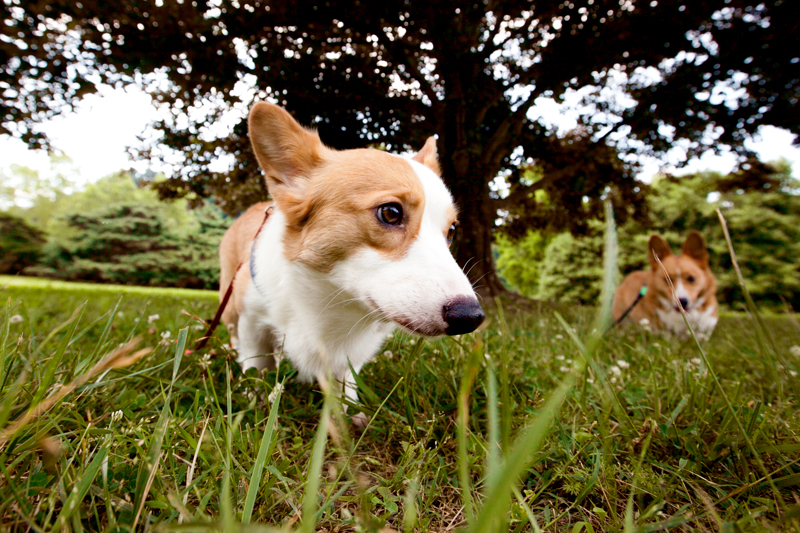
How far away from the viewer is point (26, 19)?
5320 mm

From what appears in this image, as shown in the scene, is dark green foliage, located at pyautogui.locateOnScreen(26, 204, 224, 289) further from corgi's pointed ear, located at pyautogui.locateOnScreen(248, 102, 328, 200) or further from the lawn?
the lawn

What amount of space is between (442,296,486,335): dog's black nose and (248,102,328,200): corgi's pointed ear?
42.4 inches

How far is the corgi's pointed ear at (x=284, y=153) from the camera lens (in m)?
1.90

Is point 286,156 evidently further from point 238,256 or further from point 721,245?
point 721,245

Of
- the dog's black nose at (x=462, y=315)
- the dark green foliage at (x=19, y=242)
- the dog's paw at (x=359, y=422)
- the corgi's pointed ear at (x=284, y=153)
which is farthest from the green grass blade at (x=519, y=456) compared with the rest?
the dark green foliage at (x=19, y=242)

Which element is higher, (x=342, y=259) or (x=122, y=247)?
(x=342, y=259)

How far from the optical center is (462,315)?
1.24 meters

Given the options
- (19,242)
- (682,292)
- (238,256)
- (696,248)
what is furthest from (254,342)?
(19,242)

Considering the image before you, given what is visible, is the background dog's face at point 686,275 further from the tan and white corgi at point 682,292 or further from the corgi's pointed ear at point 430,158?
the corgi's pointed ear at point 430,158

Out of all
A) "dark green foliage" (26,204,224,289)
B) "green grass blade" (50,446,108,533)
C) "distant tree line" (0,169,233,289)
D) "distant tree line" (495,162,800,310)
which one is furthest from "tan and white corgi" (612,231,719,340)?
"dark green foliage" (26,204,224,289)

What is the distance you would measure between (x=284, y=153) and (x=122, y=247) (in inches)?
929

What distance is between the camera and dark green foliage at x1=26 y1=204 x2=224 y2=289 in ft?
64.1

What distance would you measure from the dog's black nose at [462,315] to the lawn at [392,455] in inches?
2.5

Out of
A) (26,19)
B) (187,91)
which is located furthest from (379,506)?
(26,19)
